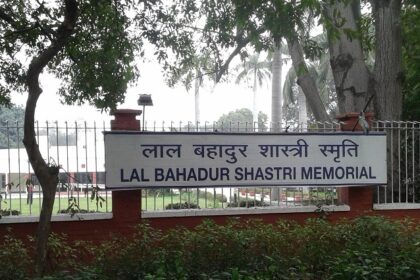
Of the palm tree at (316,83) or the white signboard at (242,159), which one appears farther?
the palm tree at (316,83)

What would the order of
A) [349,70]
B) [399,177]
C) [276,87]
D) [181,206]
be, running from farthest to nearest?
[276,87] → [349,70] → [399,177] → [181,206]

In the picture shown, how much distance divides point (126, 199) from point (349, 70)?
5.89 m

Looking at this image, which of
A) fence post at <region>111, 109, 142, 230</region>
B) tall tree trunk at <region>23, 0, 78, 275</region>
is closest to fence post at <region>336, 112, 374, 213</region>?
fence post at <region>111, 109, 142, 230</region>

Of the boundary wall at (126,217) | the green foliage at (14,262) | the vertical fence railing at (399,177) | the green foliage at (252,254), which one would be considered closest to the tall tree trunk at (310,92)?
the vertical fence railing at (399,177)

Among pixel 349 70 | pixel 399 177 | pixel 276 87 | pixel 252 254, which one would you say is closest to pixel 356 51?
pixel 349 70

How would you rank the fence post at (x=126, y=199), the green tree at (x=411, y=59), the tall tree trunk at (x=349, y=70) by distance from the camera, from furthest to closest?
the tall tree trunk at (x=349, y=70) < the green tree at (x=411, y=59) < the fence post at (x=126, y=199)

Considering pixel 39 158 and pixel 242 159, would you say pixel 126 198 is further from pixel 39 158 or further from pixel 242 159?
pixel 39 158

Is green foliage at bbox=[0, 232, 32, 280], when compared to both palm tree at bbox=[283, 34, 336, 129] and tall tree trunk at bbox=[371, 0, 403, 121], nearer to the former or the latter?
A: tall tree trunk at bbox=[371, 0, 403, 121]

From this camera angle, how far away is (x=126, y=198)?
664cm

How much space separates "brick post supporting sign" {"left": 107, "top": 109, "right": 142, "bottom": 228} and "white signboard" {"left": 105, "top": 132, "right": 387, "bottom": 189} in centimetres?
14

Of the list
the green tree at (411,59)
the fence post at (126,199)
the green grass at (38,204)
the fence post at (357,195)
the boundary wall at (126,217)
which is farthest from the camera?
the green tree at (411,59)

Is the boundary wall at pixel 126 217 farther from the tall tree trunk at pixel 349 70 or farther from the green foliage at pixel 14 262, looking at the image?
the tall tree trunk at pixel 349 70

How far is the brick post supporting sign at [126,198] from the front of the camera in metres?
6.59

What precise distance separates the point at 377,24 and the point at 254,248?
21.0 ft
